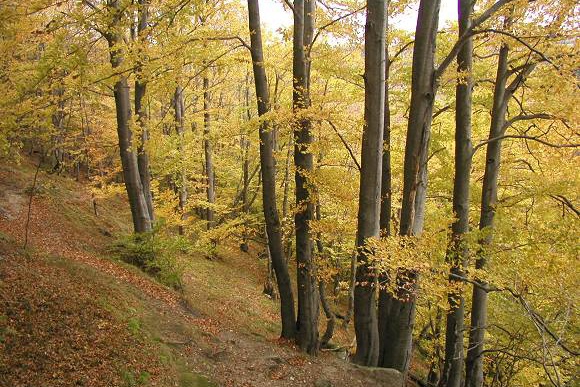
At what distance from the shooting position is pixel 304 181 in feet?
27.8

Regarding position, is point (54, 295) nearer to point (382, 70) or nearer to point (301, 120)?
point (301, 120)

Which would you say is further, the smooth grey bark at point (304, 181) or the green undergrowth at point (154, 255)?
the green undergrowth at point (154, 255)

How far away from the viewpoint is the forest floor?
16.9 feet

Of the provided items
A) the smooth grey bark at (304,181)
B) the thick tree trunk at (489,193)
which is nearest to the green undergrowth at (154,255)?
the smooth grey bark at (304,181)

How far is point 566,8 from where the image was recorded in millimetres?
6168

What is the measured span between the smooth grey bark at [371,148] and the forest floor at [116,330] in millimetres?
1568

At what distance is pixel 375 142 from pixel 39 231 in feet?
31.3

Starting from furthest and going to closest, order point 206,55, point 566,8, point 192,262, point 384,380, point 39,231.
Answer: point 192,262, point 39,231, point 206,55, point 384,380, point 566,8

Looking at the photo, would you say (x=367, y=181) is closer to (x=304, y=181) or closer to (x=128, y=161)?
(x=304, y=181)

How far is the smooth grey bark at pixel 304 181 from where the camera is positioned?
7.86 m

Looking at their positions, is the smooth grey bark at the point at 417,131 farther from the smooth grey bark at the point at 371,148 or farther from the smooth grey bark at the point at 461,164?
the smooth grey bark at the point at 461,164

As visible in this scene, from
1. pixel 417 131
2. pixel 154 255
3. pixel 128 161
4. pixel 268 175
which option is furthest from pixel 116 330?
pixel 128 161

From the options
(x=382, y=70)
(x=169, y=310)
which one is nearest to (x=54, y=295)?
(x=169, y=310)

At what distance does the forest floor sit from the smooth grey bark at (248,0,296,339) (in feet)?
2.69
